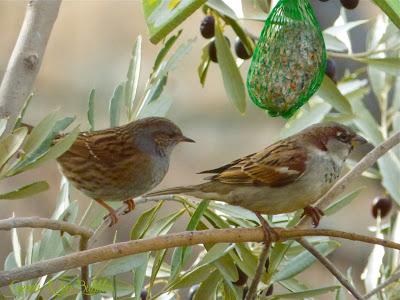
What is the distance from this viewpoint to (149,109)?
3596mm

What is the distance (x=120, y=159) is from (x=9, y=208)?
409 cm

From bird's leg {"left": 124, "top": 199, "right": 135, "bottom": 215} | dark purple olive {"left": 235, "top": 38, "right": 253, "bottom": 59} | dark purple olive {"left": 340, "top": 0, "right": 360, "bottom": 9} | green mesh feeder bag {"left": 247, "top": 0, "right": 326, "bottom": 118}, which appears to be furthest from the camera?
dark purple olive {"left": 235, "top": 38, "right": 253, "bottom": 59}

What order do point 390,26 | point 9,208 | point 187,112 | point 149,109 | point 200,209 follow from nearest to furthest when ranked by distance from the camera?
point 200,209 → point 149,109 → point 390,26 → point 9,208 → point 187,112

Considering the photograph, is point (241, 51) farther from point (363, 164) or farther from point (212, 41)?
point (363, 164)

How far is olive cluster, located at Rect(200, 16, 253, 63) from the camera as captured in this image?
153 inches

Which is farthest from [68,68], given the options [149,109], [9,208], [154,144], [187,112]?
[149,109]

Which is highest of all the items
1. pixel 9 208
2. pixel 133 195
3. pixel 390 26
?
pixel 390 26

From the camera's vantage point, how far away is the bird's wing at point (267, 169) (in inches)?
151

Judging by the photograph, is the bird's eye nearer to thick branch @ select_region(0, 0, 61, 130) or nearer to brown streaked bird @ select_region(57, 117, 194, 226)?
brown streaked bird @ select_region(57, 117, 194, 226)

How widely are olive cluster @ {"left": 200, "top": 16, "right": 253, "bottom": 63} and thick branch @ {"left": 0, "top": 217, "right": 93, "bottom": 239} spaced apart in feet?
4.92

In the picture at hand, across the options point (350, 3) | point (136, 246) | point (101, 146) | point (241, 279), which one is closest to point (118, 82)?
point (101, 146)

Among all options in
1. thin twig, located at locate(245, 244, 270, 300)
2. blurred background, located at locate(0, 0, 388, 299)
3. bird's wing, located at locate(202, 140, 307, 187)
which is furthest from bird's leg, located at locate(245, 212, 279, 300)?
blurred background, located at locate(0, 0, 388, 299)

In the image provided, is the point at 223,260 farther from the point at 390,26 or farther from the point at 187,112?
the point at 187,112

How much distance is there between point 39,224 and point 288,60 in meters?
1.60
